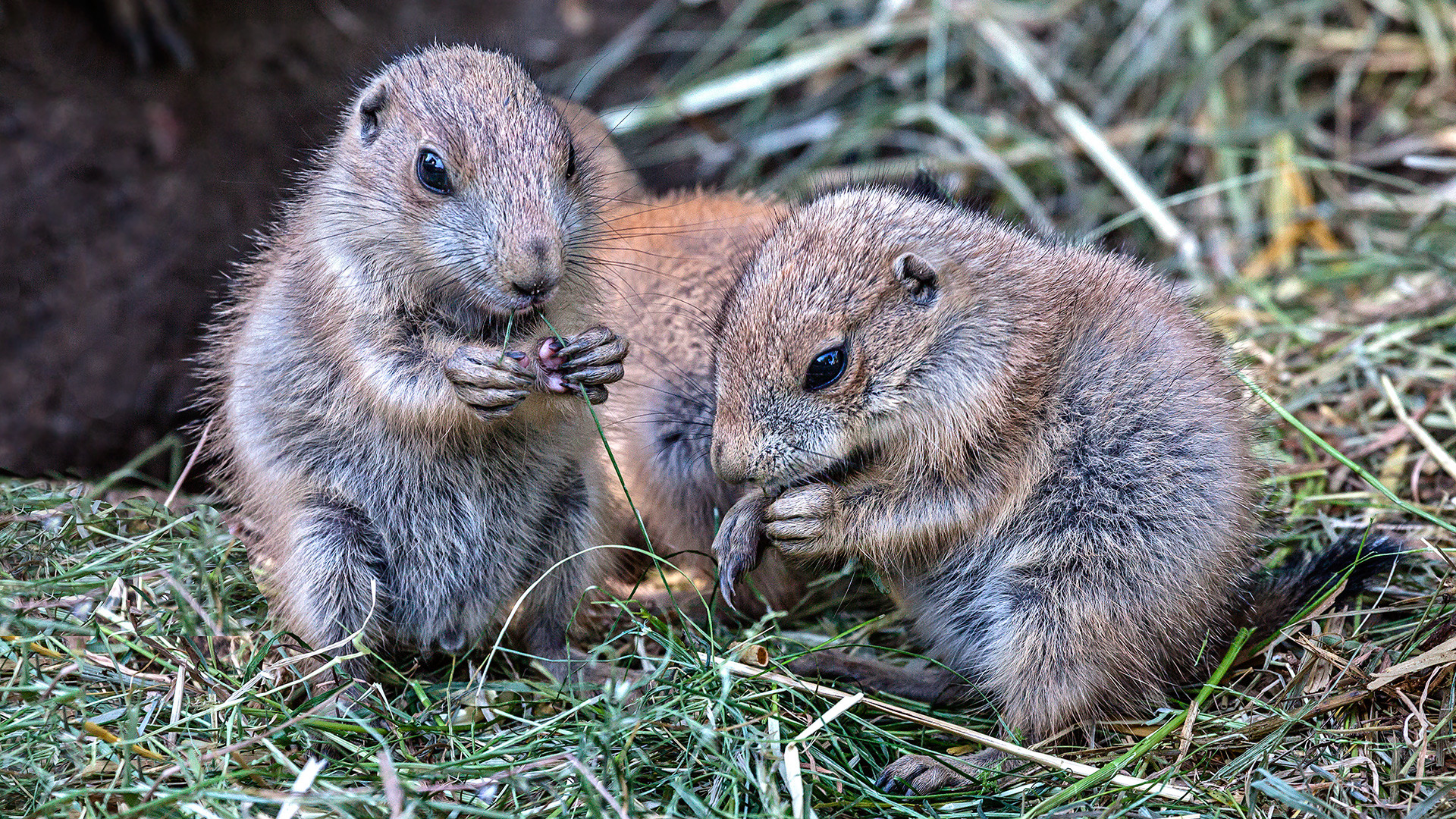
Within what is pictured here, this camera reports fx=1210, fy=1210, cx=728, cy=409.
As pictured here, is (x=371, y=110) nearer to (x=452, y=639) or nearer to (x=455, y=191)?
(x=455, y=191)

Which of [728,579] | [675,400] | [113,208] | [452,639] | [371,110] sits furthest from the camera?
[113,208]

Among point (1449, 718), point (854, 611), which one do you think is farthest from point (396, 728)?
point (1449, 718)

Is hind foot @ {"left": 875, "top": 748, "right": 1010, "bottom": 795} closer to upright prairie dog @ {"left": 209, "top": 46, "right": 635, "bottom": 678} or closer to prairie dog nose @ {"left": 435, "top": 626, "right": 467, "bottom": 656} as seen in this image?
upright prairie dog @ {"left": 209, "top": 46, "right": 635, "bottom": 678}

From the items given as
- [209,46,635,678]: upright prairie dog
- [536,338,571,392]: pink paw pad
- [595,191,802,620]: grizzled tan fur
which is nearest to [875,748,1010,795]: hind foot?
[595,191,802,620]: grizzled tan fur

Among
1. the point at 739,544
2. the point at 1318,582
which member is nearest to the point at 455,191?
the point at 739,544

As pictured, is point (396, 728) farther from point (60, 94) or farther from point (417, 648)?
point (60, 94)

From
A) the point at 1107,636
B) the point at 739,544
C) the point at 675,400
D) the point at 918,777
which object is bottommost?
the point at 918,777

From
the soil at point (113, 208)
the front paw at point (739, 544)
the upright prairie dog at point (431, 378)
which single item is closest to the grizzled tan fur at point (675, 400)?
the upright prairie dog at point (431, 378)

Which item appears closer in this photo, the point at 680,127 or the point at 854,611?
the point at 854,611
